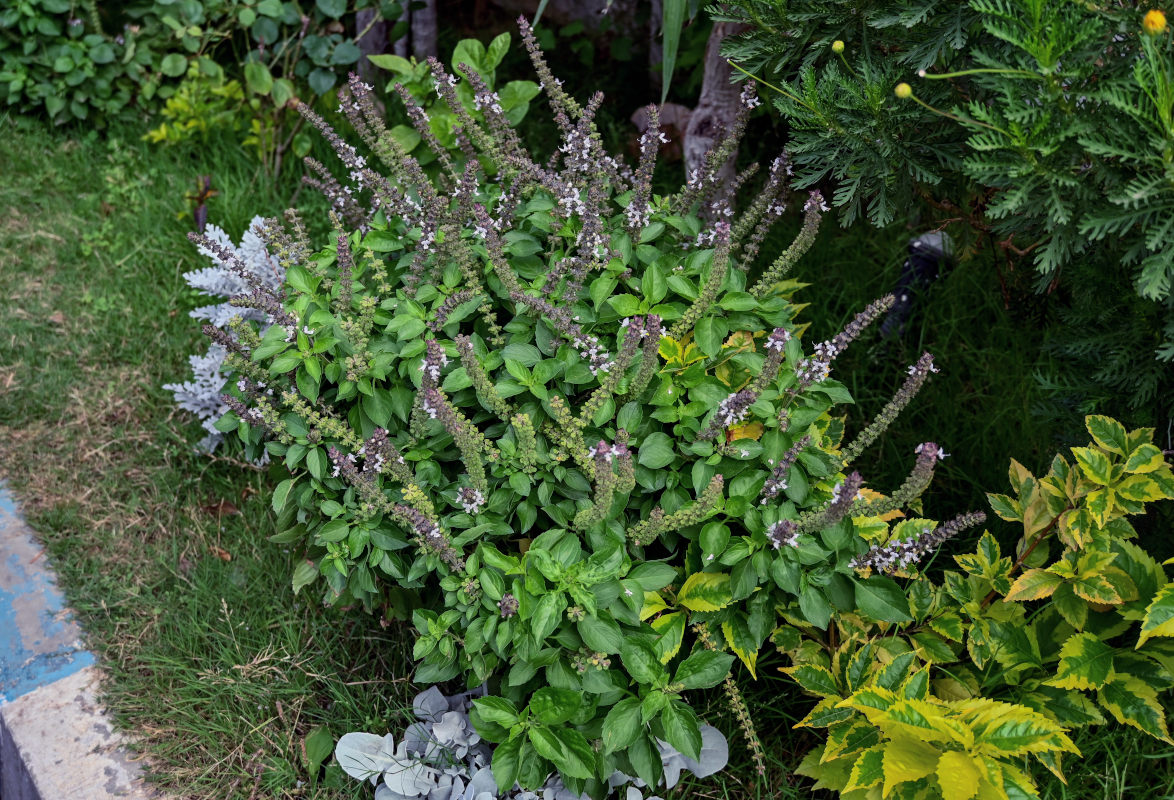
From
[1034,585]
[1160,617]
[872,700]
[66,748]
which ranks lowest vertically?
[66,748]

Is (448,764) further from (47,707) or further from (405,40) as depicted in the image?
(405,40)

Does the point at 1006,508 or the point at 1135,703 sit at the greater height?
the point at 1006,508

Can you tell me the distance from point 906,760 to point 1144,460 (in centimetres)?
77

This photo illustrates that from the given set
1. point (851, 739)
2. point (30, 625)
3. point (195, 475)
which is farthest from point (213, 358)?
point (851, 739)

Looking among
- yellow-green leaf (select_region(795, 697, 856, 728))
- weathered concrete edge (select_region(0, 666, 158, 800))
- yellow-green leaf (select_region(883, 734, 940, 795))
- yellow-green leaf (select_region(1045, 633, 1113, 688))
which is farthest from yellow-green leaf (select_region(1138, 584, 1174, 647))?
weathered concrete edge (select_region(0, 666, 158, 800))

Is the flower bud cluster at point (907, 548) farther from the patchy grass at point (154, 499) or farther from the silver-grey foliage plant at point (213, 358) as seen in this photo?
the silver-grey foliage plant at point (213, 358)

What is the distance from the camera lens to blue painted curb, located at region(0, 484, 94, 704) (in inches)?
95.0

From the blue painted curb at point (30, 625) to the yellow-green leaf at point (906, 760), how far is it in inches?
76.0

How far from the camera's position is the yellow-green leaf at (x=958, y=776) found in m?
1.61

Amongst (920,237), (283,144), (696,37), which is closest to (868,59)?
(920,237)

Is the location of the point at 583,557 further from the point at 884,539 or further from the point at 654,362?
the point at 884,539

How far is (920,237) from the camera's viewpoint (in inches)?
128

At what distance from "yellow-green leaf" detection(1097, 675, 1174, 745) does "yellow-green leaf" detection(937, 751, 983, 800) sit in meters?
0.44

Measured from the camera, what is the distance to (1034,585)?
1952 mm
